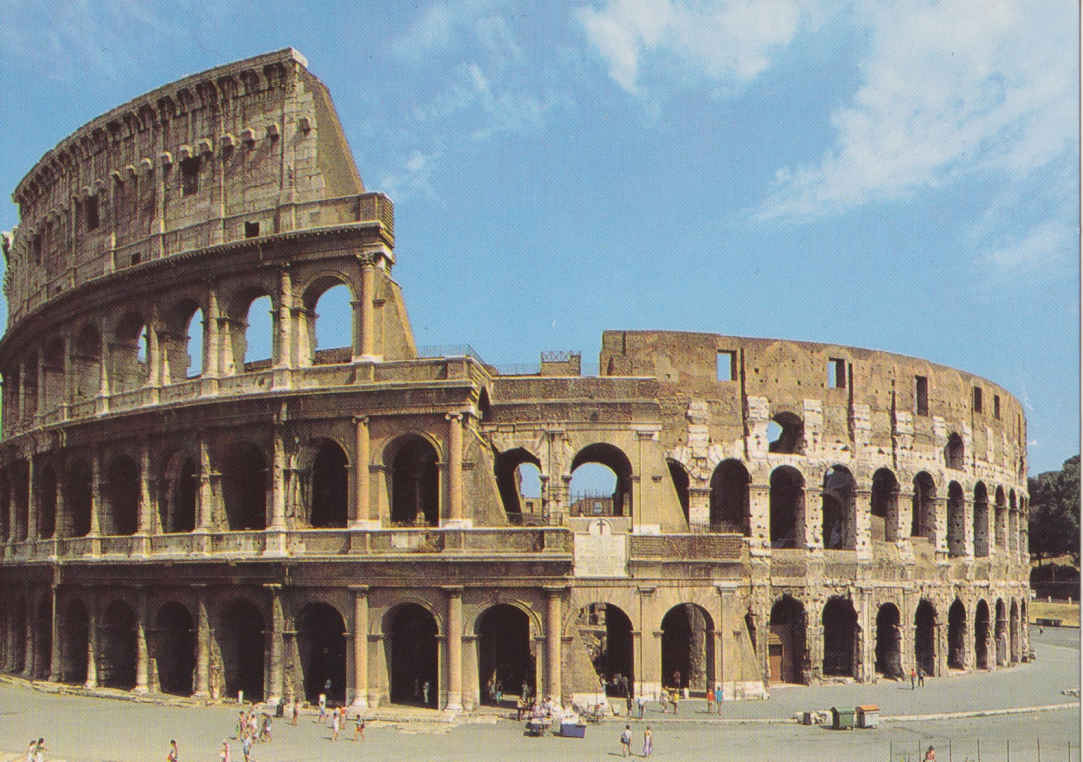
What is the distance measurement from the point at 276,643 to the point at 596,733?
9.39 meters

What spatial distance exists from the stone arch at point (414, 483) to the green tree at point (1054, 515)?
53168 mm

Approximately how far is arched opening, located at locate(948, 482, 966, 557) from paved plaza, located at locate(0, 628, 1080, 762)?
352 inches

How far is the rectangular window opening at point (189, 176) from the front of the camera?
110 feet

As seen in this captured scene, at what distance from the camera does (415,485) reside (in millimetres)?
31156

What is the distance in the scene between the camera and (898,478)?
1519 inches

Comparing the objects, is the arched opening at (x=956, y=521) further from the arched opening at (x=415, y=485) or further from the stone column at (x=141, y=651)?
the stone column at (x=141, y=651)

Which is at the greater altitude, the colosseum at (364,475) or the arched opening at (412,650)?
the colosseum at (364,475)

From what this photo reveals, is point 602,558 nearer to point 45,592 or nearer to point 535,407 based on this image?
point 535,407

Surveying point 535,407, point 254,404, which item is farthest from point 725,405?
point 254,404

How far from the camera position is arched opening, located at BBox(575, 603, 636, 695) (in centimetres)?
3366

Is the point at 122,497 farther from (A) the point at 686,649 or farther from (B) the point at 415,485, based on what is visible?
(A) the point at 686,649

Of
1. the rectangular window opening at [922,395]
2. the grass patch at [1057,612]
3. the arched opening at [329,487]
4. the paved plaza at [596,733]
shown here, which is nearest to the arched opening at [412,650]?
the paved plaza at [596,733]

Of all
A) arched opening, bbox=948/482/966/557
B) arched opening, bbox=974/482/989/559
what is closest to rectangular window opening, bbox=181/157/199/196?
arched opening, bbox=948/482/966/557

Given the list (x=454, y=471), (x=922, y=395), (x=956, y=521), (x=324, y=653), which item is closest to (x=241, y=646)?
(x=324, y=653)
